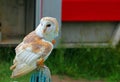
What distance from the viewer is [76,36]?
755 cm

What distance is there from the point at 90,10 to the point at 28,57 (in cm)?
370

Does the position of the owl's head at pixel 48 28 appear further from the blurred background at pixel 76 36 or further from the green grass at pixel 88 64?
the green grass at pixel 88 64

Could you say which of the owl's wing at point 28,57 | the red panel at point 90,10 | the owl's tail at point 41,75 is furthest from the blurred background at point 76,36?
the owl's wing at point 28,57

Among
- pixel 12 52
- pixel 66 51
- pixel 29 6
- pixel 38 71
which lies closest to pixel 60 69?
pixel 66 51

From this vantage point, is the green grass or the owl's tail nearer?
the owl's tail

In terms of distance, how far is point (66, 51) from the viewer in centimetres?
741

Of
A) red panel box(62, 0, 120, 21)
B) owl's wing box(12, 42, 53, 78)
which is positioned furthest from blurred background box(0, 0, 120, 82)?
owl's wing box(12, 42, 53, 78)

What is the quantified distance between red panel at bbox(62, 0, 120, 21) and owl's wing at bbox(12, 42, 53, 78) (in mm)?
3501

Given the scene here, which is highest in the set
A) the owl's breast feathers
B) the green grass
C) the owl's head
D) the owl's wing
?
the owl's head

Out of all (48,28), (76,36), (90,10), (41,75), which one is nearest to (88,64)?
(76,36)

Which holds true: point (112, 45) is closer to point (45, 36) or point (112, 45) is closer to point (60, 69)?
point (60, 69)

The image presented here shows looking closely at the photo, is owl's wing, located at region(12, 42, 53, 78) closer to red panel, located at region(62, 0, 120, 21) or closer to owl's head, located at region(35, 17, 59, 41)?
owl's head, located at region(35, 17, 59, 41)

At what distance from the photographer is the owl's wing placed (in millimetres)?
3785

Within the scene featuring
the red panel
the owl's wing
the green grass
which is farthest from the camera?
the red panel
